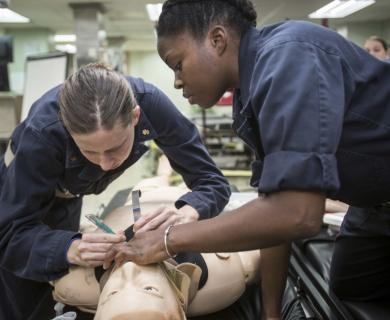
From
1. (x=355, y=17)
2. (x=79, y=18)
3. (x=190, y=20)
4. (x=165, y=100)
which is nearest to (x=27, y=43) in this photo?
(x=79, y=18)

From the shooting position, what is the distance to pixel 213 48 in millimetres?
997

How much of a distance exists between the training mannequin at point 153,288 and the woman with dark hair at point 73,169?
3.0 inches

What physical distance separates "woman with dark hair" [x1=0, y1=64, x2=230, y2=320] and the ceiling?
3938 millimetres

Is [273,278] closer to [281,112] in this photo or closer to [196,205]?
[196,205]

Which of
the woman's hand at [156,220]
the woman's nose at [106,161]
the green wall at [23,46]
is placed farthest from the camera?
the green wall at [23,46]

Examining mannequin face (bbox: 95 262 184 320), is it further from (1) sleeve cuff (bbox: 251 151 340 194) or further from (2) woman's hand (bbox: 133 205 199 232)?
(1) sleeve cuff (bbox: 251 151 340 194)

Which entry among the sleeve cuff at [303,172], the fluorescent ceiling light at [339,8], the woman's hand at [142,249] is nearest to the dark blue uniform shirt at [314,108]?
the sleeve cuff at [303,172]

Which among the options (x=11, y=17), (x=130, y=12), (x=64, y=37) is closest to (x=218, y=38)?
(x=130, y=12)

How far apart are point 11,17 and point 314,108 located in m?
7.39

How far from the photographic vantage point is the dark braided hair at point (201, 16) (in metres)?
0.99

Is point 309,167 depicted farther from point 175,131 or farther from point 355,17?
point 355,17

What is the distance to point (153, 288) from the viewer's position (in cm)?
103

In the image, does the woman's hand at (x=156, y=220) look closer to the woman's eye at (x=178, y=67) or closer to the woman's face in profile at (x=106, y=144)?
the woman's face in profile at (x=106, y=144)

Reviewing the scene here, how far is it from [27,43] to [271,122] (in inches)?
349
